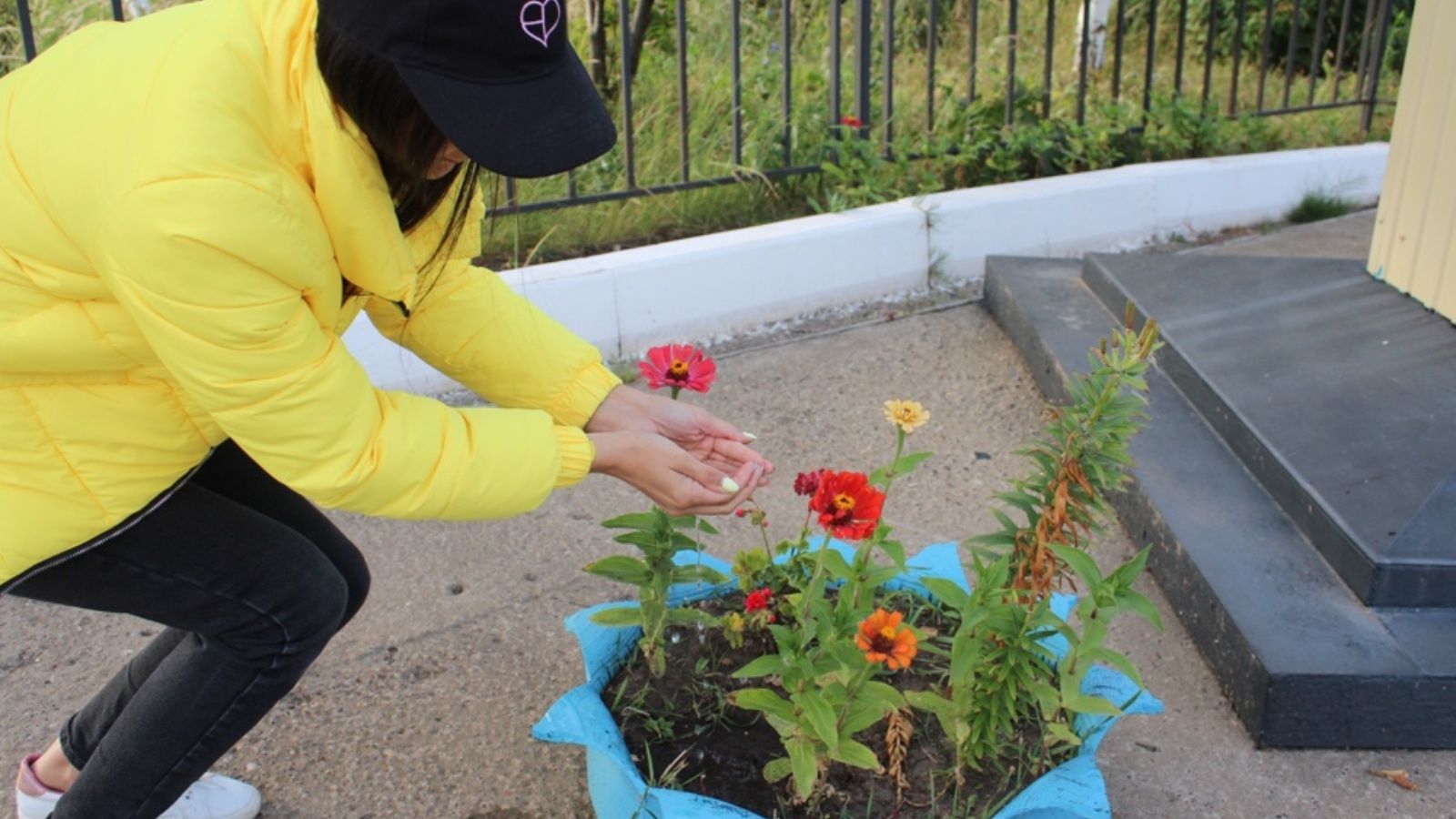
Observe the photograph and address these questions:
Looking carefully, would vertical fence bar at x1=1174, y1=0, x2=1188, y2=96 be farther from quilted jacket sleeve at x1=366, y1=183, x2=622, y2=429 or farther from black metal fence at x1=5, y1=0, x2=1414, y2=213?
quilted jacket sleeve at x1=366, y1=183, x2=622, y2=429

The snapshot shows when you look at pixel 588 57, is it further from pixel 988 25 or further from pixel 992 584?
pixel 988 25

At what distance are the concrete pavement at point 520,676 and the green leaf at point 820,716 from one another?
0.62 metres

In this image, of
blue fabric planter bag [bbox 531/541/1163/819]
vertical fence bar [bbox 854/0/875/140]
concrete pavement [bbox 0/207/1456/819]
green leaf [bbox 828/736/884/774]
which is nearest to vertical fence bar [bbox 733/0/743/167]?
vertical fence bar [bbox 854/0/875/140]

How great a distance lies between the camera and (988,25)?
885cm

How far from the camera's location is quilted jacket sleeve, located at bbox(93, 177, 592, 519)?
1.46 metres

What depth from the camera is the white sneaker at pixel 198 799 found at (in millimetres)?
2172

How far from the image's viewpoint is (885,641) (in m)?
1.77

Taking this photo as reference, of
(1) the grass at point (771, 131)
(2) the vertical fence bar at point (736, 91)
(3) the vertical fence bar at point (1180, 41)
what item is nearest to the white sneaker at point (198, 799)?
(1) the grass at point (771, 131)

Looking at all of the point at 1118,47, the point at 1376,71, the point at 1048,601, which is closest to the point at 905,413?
the point at 1048,601

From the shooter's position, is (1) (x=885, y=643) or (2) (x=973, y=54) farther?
(2) (x=973, y=54)

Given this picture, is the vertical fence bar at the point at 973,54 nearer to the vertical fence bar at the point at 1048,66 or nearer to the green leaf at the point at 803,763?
the vertical fence bar at the point at 1048,66

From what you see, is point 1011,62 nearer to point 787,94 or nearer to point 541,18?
point 787,94

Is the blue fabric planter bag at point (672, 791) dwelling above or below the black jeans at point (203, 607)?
below

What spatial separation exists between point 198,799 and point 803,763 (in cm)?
106
